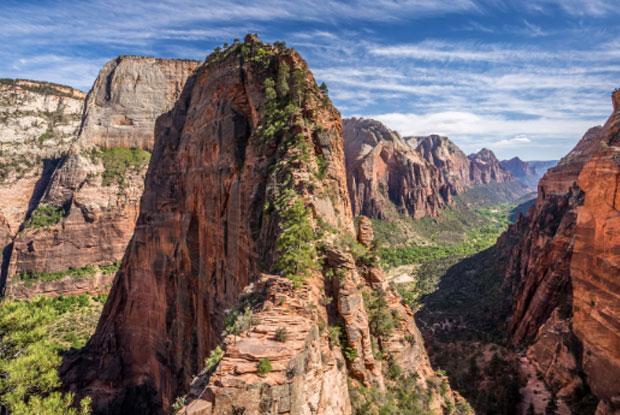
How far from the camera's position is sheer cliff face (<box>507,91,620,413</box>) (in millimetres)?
24359

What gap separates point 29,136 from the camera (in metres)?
105

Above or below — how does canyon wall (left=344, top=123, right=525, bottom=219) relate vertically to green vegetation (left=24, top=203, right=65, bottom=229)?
above

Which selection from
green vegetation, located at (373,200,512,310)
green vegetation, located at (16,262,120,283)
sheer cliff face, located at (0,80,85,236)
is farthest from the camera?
green vegetation, located at (373,200,512,310)

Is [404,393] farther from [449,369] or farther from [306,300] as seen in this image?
[449,369]

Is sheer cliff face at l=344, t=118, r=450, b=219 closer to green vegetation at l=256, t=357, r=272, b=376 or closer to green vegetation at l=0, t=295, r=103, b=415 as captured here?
green vegetation at l=0, t=295, r=103, b=415

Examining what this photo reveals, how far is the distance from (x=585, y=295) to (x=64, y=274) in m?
92.6

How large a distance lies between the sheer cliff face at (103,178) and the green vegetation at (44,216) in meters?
0.65

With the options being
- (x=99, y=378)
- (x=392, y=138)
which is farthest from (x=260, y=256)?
(x=392, y=138)

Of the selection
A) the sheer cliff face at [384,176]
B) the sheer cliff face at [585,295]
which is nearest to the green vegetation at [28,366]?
the sheer cliff face at [585,295]

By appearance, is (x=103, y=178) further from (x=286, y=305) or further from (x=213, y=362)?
(x=213, y=362)

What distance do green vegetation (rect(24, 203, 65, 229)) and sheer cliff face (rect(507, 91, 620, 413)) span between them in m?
95.3

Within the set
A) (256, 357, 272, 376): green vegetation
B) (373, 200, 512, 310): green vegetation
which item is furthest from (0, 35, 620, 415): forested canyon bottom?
(373, 200, 512, 310): green vegetation

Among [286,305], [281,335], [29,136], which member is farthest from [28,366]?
[29,136]

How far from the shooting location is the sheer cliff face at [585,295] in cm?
2436
